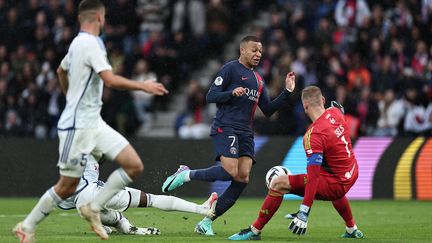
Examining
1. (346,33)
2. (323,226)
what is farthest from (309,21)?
(323,226)

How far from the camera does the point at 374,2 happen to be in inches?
984

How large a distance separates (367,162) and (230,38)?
23.8 ft

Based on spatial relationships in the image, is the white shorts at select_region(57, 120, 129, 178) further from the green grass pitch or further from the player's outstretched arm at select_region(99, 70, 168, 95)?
the green grass pitch

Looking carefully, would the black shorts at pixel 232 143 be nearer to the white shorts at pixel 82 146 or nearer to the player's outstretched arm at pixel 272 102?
the player's outstretched arm at pixel 272 102

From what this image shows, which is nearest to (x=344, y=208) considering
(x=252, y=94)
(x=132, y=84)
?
(x=252, y=94)

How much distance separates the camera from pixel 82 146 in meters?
9.90

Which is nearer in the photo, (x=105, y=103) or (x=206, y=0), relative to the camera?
(x=105, y=103)

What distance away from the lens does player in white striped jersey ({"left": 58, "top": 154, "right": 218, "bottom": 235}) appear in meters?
11.8

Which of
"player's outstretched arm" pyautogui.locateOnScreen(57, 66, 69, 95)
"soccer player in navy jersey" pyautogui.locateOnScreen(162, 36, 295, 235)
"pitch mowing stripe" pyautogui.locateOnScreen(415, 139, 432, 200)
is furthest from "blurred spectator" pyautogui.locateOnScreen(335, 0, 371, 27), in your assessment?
"player's outstretched arm" pyautogui.locateOnScreen(57, 66, 69, 95)

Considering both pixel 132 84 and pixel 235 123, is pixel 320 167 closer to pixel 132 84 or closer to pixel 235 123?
pixel 235 123

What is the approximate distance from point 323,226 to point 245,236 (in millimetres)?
2807

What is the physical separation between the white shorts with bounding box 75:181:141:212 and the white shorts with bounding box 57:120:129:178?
181cm

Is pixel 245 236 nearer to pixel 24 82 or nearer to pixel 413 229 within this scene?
pixel 413 229

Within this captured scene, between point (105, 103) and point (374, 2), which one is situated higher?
point (374, 2)
